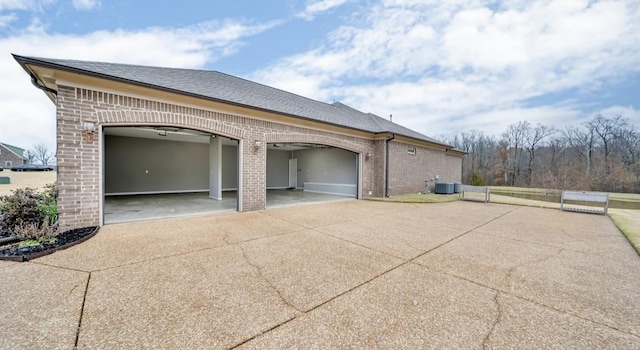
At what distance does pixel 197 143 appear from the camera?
14500mm

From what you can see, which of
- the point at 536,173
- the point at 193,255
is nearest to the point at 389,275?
the point at 193,255

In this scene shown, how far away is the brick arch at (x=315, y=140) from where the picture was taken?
339 inches

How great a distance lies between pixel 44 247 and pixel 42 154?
7897cm

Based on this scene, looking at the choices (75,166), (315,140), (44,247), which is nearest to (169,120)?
(75,166)

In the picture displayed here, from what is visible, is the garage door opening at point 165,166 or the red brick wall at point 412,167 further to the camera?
the red brick wall at point 412,167

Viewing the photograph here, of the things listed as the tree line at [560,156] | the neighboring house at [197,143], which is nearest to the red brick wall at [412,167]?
the neighboring house at [197,143]

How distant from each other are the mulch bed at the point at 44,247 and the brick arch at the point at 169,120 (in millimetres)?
2470

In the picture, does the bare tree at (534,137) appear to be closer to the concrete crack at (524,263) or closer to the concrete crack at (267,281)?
the concrete crack at (524,263)

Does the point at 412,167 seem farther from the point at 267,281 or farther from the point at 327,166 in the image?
the point at 267,281

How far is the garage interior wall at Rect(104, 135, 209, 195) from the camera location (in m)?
12.2

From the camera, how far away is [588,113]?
27.1 m

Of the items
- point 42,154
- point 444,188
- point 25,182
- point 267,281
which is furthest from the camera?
point 42,154

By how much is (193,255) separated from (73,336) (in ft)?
6.43

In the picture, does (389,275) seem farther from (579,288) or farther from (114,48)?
(114,48)
